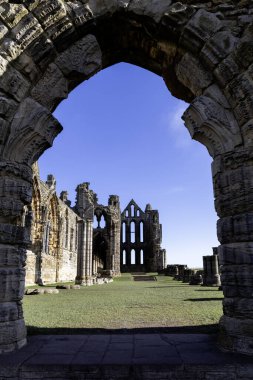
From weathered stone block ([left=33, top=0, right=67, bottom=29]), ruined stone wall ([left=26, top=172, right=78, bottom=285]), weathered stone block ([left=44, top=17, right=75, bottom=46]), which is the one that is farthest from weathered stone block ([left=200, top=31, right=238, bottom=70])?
ruined stone wall ([left=26, top=172, right=78, bottom=285])

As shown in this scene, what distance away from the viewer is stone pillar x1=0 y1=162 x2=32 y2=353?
3.24 metres

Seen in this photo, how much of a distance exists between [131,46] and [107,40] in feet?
1.13

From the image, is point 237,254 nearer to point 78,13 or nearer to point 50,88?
point 50,88

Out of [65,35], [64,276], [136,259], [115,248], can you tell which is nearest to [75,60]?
[65,35]

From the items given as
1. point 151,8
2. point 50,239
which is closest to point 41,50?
point 151,8

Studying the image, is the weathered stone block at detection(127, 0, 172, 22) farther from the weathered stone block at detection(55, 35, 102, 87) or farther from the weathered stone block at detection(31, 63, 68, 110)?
the weathered stone block at detection(31, 63, 68, 110)

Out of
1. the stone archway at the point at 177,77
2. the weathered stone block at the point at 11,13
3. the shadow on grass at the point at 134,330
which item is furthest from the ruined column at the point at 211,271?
the weathered stone block at the point at 11,13

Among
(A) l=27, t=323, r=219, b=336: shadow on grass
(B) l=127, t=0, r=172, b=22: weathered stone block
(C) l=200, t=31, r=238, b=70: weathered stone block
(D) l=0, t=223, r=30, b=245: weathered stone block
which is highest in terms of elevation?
(B) l=127, t=0, r=172, b=22: weathered stone block

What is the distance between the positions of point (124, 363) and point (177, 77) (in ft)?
11.1

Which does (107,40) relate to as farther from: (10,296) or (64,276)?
(64,276)

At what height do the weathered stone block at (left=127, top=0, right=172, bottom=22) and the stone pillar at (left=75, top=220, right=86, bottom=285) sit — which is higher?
the weathered stone block at (left=127, top=0, right=172, bottom=22)

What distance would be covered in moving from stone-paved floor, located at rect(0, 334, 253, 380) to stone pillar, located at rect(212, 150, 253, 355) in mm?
221

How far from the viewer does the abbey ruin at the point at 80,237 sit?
72.4 feet

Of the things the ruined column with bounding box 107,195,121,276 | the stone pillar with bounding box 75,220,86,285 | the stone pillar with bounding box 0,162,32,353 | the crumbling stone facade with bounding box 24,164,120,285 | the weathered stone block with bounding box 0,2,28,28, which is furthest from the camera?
the ruined column with bounding box 107,195,121,276
